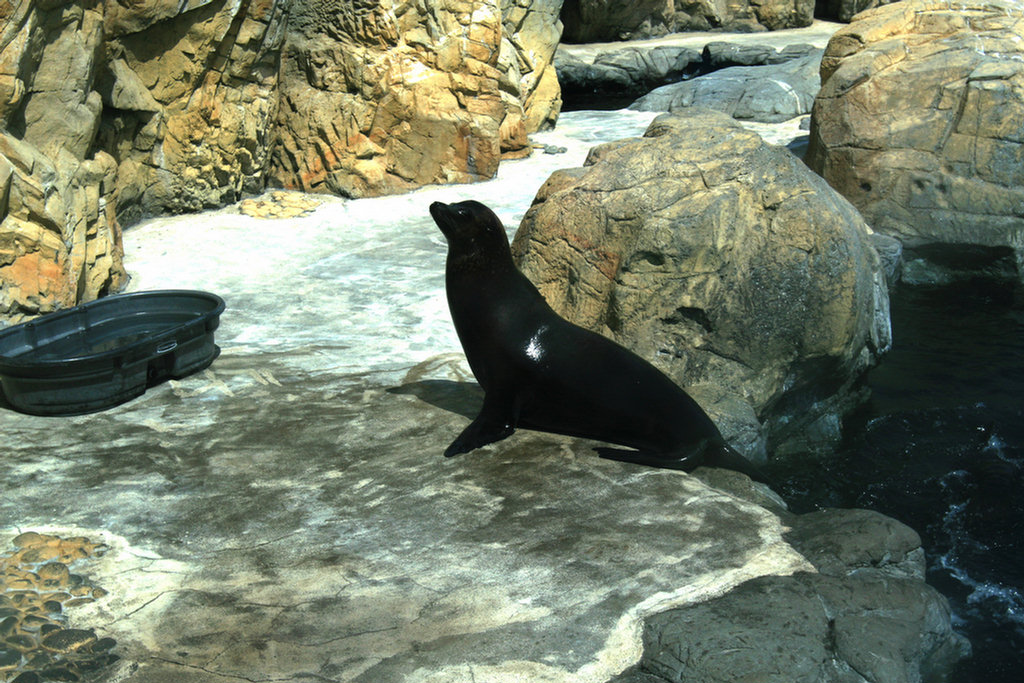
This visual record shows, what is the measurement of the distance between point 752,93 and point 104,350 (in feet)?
36.0

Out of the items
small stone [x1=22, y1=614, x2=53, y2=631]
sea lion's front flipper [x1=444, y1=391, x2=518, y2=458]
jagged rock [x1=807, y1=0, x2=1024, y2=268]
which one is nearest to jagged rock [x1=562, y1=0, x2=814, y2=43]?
jagged rock [x1=807, y1=0, x2=1024, y2=268]

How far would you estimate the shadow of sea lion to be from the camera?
470cm

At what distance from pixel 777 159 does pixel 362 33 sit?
19.7 feet

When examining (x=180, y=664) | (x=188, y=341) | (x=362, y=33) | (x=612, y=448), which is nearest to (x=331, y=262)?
(x=188, y=341)

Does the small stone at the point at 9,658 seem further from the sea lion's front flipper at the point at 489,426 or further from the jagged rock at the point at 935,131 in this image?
the jagged rock at the point at 935,131

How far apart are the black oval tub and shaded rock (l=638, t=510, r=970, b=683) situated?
3.21m

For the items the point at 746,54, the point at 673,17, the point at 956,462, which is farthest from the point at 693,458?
the point at 673,17

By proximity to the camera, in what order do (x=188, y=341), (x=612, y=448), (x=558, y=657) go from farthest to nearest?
(x=188, y=341) → (x=612, y=448) → (x=558, y=657)

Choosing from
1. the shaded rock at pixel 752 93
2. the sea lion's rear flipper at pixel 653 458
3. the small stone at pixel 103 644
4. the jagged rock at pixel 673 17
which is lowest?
the sea lion's rear flipper at pixel 653 458

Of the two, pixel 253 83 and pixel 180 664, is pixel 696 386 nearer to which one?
pixel 180 664

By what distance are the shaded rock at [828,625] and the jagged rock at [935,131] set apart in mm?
5512

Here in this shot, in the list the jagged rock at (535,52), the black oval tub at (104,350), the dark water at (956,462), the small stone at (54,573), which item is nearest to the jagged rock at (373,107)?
the jagged rock at (535,52)

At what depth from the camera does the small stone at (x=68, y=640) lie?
111 inches

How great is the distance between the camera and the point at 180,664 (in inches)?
107
